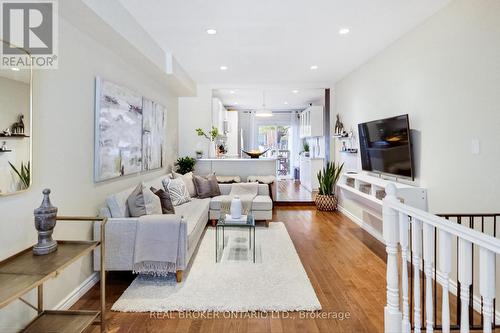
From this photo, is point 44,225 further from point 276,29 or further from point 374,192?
point 374,192

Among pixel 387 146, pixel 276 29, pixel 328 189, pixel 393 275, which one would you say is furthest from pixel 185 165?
pixel 393 275

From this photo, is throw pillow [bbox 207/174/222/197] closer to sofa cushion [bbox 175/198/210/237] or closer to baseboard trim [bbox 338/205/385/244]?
sofa cushion [bbox 175/198/210/237]

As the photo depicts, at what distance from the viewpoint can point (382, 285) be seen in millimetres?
2752

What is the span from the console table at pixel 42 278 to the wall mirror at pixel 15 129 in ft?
1.46

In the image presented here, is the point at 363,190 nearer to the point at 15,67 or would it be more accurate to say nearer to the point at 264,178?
the point at 264,178

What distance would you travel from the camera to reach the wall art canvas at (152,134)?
4031mm

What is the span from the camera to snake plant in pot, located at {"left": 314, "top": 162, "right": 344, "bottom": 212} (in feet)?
19.2

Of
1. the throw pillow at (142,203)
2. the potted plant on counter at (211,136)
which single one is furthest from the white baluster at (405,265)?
the potted plant on counter at (211,136)

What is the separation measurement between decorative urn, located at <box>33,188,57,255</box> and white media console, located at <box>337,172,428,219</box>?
9.40ft

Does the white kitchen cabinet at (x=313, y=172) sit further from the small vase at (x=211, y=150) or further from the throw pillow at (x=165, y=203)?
the throw pillow at (x=165, y=203)

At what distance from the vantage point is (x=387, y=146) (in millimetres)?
3725

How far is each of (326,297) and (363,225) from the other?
2.45 meters

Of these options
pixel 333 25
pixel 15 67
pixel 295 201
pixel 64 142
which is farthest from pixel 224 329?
pixel 295 201

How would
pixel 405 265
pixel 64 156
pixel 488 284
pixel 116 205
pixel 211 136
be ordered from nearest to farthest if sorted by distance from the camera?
pixel 488 284 < pixel 405 265 < pixel 64 156 < pixel 116 205 < pixel 211 136
